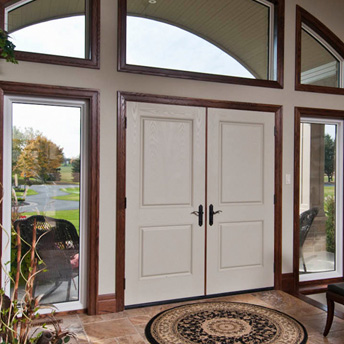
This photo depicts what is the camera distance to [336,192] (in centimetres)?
477

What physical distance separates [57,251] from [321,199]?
3.20 m

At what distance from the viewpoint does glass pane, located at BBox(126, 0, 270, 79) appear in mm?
3770

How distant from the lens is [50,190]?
11.6ft

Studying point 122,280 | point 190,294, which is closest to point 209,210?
point 190,294

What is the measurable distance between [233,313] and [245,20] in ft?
10.4

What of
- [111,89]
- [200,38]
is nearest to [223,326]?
[111,89]

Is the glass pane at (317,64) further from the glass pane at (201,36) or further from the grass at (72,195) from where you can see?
the grass at (72,195)

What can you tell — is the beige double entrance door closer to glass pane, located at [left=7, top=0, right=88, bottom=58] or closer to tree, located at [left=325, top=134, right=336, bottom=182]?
glass pane, located at [left=7, top=0, right=88, bottom=58]

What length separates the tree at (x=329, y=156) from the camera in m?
4.71

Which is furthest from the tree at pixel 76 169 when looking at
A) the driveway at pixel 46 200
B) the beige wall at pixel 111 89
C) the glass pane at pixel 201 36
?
the glass pane at pixel 201 36

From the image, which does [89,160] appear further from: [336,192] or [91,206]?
[336,192]

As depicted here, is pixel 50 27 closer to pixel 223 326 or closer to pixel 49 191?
pixel 49 191

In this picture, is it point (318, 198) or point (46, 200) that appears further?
point (318, 198)

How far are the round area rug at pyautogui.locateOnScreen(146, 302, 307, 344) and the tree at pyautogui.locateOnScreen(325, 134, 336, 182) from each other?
199 cm
